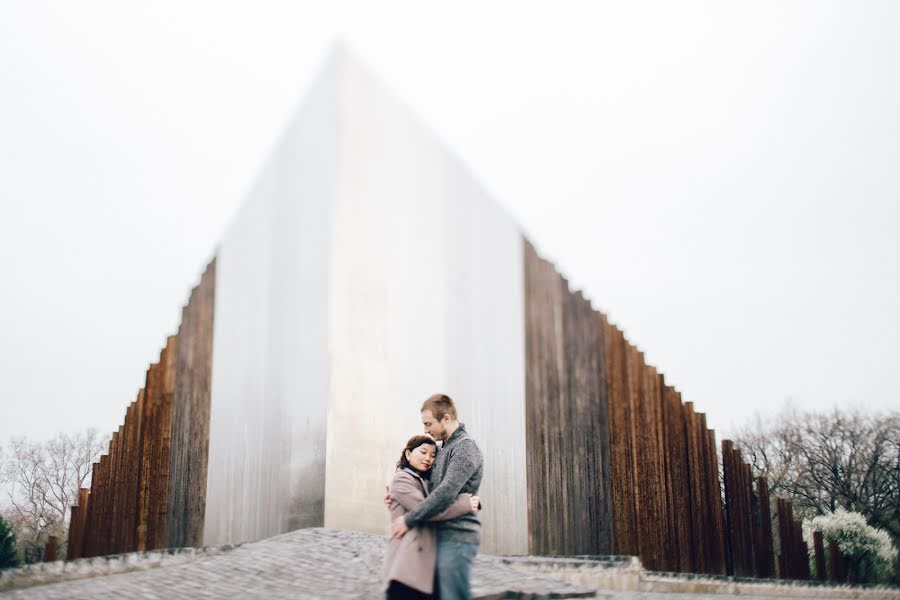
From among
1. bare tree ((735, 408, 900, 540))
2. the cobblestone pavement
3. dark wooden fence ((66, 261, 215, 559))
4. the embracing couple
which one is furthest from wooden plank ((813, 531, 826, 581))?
bare tree ((735, 408, 900, 540))

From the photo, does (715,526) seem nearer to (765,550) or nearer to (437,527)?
(765,550)

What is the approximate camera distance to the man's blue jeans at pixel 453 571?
16.7ft

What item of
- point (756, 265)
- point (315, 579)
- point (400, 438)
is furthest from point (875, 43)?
point (315, 579)

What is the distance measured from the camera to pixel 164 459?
13.1 m

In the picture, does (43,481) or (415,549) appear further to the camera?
(43,481)

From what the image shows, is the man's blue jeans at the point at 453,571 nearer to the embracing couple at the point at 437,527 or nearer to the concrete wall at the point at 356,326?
the embracing couple at the point at 437,527

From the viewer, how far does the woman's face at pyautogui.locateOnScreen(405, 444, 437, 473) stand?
5.37 metres

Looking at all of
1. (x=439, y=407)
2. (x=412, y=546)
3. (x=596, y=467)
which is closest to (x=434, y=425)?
(x=439, y=407)

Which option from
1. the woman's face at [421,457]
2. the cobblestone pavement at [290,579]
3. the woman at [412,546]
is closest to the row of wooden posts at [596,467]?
the cobblestone pavement at [290,579]

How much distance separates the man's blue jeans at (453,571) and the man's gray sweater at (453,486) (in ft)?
0.14

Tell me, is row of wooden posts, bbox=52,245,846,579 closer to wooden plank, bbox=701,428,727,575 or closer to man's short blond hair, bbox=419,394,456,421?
wooden plank, bbox=701,428,727,575

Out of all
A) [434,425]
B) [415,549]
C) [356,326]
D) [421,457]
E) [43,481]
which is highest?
[356,326]

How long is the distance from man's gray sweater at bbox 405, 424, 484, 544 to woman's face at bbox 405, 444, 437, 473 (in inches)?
1.8

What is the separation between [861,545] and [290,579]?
14.5 meters
